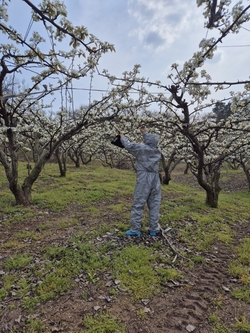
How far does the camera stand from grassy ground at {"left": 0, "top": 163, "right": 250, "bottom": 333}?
9.32 ft

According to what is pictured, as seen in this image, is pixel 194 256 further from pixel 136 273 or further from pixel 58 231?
pixel 58 231

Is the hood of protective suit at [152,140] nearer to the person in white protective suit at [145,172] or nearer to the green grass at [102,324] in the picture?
the person in white protective suit at [145,172]

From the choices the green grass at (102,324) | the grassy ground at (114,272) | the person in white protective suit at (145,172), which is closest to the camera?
the green grass at (102,324)

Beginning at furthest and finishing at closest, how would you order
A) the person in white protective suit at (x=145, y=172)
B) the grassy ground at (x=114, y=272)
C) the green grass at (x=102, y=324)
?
1. the person in white protective suit at (x=145, y=172)
2. the grassy ground at (x=114, y=272)
3. the green grass at (x=102, y=324)

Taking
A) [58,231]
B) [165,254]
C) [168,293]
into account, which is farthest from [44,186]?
[168,293]

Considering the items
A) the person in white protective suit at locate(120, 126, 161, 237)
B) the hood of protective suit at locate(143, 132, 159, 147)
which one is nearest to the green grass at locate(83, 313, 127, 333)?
the person in white protective suit at locate(120, 126, 161, 237)

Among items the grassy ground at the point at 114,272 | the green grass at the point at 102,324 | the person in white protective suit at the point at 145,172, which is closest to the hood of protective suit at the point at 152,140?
the person in white protective suit at the point at 145,172

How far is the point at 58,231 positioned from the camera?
537cm

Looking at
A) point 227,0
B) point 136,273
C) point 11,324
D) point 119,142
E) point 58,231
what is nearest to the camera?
point 11,324

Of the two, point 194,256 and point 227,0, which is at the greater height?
point 227,0

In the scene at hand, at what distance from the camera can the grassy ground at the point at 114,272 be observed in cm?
284

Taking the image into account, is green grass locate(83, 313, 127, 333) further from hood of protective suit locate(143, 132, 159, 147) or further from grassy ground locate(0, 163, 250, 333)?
hood of protective suit locate(143, 132, 159, 147)

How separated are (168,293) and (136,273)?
1.92 ft

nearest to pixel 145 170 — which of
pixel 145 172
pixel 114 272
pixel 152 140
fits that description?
pixel 145 172
